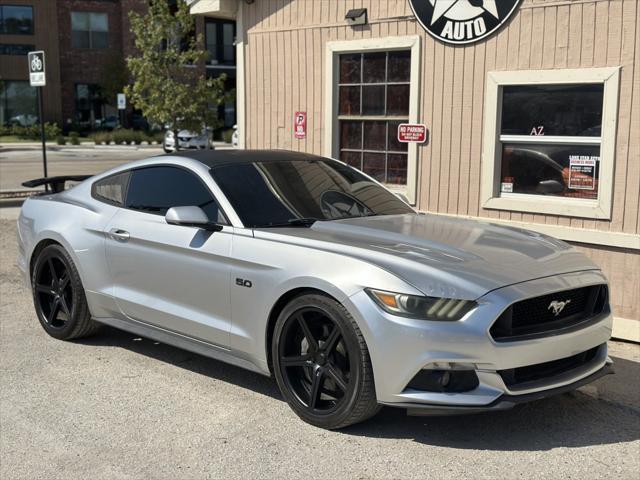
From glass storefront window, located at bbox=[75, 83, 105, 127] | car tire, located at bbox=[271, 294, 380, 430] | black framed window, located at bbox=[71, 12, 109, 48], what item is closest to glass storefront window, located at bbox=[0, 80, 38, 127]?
glass storefront window, located at bbox=[75, 83, 105, 127]

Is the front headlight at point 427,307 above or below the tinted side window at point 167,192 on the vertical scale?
below

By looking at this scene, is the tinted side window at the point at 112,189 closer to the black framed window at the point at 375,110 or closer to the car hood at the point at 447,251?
the car hood at the point at 447,251

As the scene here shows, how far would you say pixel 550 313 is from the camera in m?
4.27

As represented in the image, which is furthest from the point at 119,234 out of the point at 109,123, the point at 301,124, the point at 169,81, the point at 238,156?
the point at 109,123

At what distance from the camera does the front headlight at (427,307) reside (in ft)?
13.0

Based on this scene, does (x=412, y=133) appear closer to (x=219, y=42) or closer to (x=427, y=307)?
(x=427, y=307)

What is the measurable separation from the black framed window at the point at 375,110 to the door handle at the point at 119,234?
12.4ft

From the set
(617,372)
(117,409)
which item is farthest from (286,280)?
(617,372)

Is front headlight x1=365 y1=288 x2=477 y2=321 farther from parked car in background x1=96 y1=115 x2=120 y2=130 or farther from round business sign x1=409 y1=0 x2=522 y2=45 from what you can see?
parked car in background x1=96 y1=115 x2=120 y2=130

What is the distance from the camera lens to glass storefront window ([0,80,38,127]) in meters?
46.8

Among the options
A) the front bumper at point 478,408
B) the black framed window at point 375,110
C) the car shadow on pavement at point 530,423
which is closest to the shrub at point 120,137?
the black framed window at point 375,110

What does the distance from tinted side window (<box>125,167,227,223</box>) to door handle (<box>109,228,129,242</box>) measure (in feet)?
0.67

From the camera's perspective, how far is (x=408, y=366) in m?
3.98

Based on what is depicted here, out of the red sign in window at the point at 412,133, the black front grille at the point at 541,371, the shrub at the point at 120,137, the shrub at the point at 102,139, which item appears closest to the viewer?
the black front grille at the point at 541,371
